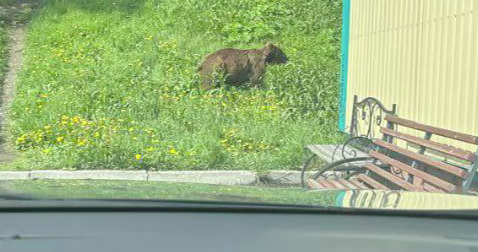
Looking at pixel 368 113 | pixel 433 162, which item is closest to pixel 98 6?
pixel 368 113

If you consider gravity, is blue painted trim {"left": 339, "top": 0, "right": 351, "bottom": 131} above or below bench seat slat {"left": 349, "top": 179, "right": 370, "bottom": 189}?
above

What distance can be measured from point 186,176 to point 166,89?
3927mm

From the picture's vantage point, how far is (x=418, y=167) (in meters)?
5.91

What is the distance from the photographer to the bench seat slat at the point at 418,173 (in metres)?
4.93

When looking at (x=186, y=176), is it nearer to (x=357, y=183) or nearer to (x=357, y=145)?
(x=357, y=145)

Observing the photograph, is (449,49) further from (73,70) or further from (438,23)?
(73,70)

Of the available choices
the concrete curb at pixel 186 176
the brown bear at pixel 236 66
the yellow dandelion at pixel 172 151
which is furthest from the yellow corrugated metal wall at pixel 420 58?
the brown bear at pixel 236 66

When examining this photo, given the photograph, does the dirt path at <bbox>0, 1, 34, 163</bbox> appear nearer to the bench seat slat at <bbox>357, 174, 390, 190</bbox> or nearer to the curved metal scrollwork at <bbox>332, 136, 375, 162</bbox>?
the curved metal scrollwork at <bbox>332, 136, 375, 162</bbox>

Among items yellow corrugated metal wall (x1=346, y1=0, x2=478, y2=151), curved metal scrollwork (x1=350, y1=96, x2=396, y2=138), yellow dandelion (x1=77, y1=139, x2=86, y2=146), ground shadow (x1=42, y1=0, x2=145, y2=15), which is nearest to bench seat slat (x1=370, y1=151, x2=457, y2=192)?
yellow corrugated metal wall (x1=346, y1=0, x2=478, y2=151)

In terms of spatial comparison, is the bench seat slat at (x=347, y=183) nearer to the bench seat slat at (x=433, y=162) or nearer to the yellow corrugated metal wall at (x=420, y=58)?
the bench seat slat at (x=433, y=162)

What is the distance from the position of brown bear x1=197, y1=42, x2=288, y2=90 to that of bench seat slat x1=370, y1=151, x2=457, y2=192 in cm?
571

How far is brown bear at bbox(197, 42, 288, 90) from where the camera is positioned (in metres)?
12.1

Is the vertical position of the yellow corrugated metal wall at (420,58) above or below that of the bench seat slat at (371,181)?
above

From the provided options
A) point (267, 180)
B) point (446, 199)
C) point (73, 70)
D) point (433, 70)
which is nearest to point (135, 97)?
point (73, 70)
